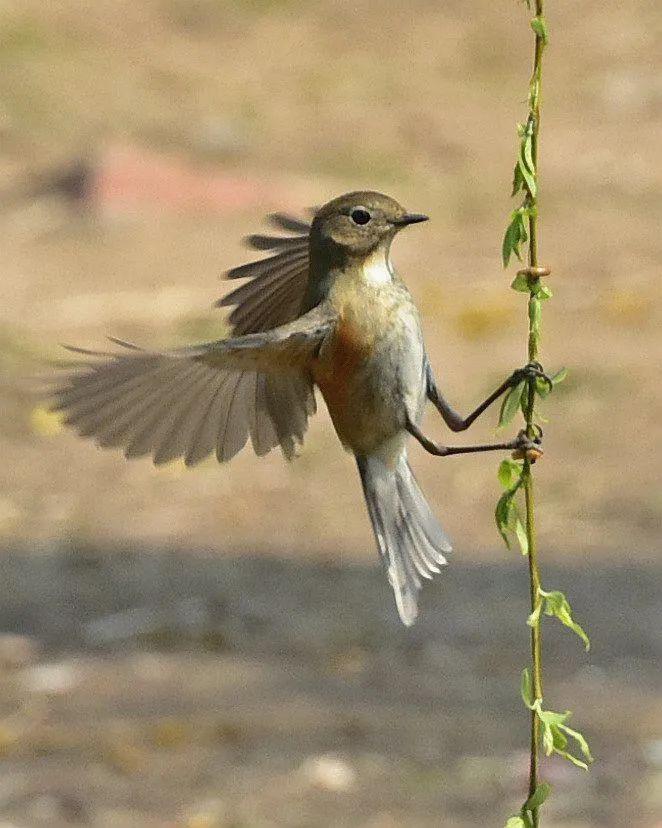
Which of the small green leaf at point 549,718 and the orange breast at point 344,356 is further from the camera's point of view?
the orange breast at point 344,356

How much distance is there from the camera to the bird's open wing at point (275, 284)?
3.63m

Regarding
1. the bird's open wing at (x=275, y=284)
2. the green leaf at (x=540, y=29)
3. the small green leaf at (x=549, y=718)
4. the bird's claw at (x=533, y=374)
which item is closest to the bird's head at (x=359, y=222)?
Answer: the bird's open wing at (x=275, y=284)

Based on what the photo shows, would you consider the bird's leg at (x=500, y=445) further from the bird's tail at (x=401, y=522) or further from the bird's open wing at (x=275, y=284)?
the bird's open wing at (x=275, y=284)

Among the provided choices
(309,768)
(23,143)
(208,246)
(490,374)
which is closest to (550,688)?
(309,768)

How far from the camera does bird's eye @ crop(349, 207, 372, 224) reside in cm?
337

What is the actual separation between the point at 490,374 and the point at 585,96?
456 centimetres

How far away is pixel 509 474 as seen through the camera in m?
2.62

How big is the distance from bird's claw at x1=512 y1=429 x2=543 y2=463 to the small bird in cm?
5

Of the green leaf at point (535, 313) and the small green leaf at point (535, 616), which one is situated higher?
the green leaf at point (535, 313)

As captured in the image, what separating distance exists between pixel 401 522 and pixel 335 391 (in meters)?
0.37

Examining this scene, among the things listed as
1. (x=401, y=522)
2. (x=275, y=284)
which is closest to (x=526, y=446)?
(x=401, y=522)

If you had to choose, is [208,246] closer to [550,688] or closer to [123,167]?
[123,167]

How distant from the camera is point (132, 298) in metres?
9.45

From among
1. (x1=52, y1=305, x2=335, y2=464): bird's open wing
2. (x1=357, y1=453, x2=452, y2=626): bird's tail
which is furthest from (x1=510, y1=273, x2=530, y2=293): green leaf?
(x1=357, y1=453, x2=452, y2=626): bird's tail
